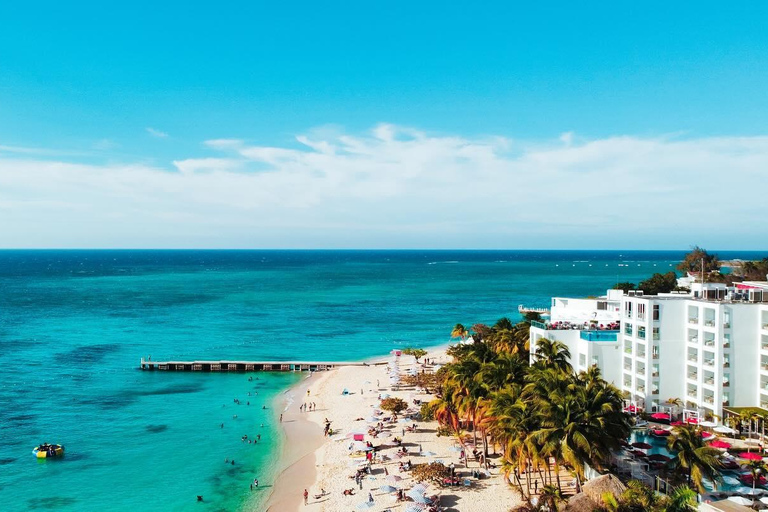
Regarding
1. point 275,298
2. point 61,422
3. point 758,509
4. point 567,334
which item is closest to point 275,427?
point 61,422

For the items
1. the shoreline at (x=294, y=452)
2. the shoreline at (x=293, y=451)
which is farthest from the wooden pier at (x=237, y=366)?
the shoreline at (x=293, y=451)

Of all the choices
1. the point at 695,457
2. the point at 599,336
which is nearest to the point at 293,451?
the point at 599,336

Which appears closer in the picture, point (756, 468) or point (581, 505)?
point (581, 505)

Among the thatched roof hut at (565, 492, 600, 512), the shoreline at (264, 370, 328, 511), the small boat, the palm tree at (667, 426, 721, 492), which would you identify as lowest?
the shoreline at (264, 370, 328, 511)

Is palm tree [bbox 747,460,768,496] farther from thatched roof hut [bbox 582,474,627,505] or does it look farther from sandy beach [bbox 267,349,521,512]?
sandy beach [bbox 267,349,521,512]

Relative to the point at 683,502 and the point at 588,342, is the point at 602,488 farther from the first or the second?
the point at 588,342

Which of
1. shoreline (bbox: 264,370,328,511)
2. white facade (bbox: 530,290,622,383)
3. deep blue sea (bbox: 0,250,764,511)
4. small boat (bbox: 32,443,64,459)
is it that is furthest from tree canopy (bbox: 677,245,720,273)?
small boat (bbox: 32,443,64,459)

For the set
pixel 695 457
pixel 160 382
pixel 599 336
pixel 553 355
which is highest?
Result: pixel 599 336
